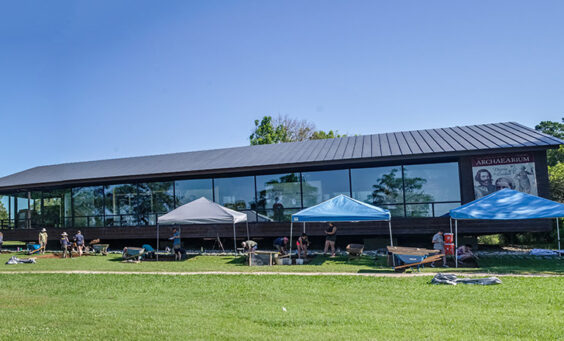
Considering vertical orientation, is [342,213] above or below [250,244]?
above

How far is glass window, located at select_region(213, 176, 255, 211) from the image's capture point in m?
21.1

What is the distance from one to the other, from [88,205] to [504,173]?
20.2 meters

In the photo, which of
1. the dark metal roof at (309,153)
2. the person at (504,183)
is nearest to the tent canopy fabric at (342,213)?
the dark metal roof at (309,153)

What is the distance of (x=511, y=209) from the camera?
13484 mm

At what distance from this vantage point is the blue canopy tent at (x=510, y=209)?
43.0ft

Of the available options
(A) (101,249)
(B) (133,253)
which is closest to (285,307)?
(B) (133,253)

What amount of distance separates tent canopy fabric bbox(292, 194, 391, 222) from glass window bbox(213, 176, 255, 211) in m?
6.25

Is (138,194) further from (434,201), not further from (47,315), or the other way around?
(47,315)

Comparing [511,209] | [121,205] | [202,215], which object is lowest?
[511,209]

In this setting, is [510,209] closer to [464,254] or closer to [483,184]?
[464,254]

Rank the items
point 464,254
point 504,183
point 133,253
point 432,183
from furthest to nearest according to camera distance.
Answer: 1. point 432,183
2. point 504,183
3. point 133,253
4. point 464,254

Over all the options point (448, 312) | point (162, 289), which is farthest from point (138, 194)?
point (448, 312)

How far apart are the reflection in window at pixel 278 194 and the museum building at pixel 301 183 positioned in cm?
A: 5

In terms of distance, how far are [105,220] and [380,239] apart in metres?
14.1
